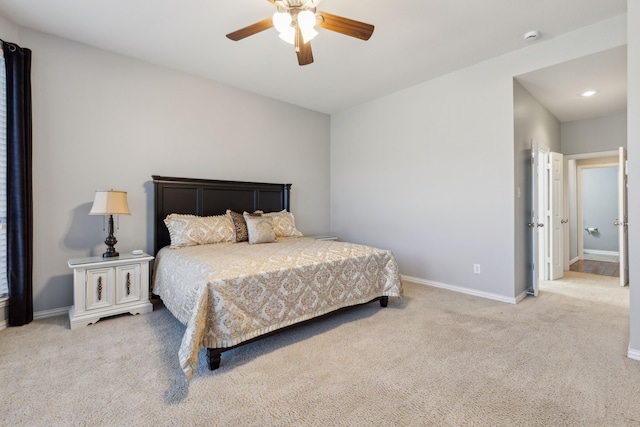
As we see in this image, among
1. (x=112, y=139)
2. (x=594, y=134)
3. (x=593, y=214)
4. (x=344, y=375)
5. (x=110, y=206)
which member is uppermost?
(x=594, y=134)

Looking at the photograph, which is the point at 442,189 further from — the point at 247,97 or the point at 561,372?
the point at 247,97

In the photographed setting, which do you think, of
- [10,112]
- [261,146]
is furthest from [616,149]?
[10,112]

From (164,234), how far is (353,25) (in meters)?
3.00

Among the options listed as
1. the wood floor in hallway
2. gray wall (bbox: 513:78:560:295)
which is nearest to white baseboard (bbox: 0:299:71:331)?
gray wall (bbox: 513:78:560:295)

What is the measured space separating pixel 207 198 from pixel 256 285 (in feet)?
6.92

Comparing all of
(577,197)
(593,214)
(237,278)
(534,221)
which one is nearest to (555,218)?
(534,221)

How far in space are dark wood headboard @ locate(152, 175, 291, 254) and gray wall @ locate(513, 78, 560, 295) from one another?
314 cm

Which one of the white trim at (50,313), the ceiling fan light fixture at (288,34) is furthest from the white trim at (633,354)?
the white trim at (50,313)

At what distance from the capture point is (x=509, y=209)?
3.42 metres

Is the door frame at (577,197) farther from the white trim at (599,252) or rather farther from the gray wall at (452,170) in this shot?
the gray wall at (452,170)

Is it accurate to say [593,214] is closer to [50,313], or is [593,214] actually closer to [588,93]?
[588,93]

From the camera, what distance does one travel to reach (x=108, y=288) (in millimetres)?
2891

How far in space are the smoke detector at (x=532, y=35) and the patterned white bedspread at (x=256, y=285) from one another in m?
2.57

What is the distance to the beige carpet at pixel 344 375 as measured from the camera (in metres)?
1.61
